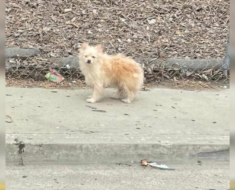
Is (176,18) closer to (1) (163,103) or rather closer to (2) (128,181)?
(1) (163,103)

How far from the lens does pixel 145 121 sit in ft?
17.3

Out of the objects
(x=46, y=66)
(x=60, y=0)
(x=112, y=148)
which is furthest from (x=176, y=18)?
(x=112, y=148)

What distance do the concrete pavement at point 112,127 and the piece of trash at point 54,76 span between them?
18.4 inches

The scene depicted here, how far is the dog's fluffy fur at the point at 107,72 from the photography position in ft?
18.8

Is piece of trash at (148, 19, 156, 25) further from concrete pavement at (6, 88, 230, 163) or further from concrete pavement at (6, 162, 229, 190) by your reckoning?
concrete pavement at (6, 162, 229, 190)

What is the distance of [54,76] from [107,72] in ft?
4.54

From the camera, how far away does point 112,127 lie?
500cm

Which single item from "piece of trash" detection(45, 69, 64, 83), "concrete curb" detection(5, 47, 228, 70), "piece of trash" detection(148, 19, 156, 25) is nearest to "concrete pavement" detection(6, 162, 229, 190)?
"piece of trash" detection(45, 69, 64, 83)

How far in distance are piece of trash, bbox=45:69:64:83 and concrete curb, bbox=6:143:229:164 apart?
98.9 inches

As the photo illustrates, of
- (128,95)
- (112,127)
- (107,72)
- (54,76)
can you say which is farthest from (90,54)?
(54,76)

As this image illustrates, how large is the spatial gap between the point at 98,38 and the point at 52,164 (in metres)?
4.04

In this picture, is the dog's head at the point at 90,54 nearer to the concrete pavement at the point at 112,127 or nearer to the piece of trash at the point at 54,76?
the concrete pavement at the point at 112,127

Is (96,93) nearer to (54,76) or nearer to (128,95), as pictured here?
(128,95)

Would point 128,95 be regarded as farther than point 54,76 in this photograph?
No
